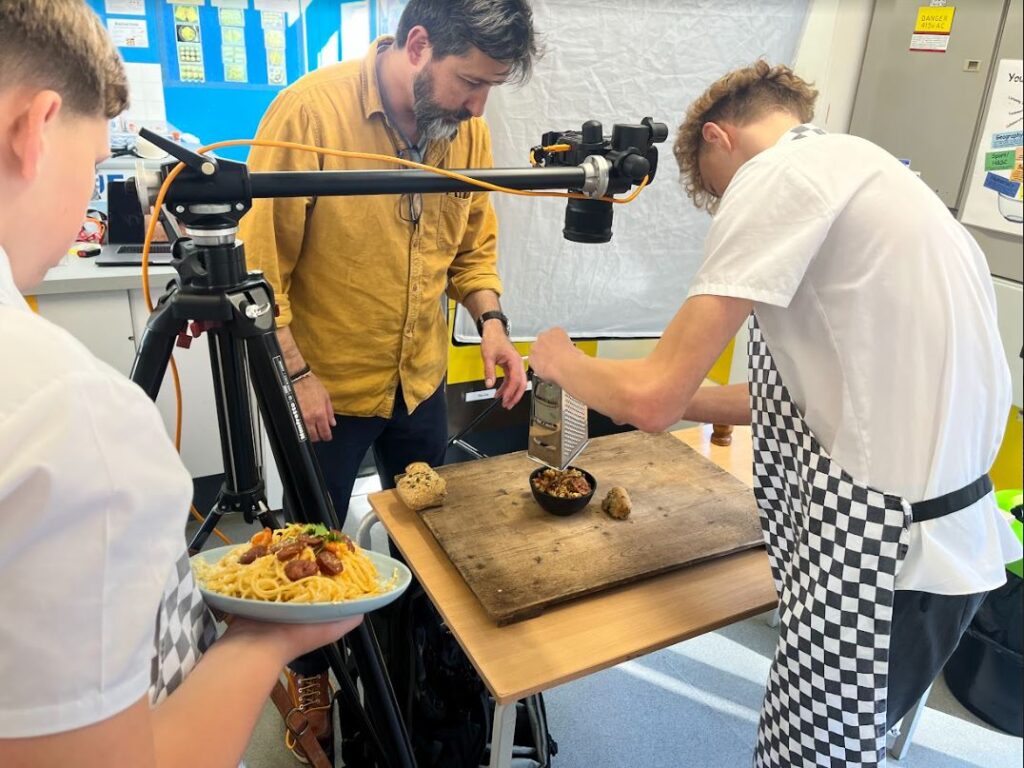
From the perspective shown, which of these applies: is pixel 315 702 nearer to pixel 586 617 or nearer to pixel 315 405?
pixel 315 405

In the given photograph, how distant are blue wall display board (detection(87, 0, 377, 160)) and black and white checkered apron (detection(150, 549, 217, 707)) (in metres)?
2.10

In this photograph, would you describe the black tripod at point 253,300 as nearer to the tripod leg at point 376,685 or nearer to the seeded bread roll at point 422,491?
the tripod leg at point 376,685

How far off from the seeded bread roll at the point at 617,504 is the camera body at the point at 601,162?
55 cm

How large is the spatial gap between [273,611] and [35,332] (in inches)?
13.5

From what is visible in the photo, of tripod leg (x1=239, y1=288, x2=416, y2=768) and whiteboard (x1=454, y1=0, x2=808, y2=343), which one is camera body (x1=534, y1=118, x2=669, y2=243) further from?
whiteboard (x1=454, y1=0, x2=808, y2=343)

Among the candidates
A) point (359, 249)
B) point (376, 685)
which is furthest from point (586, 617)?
point (359, 249)

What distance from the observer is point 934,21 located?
2240 millimetres

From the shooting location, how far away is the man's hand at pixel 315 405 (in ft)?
4.55

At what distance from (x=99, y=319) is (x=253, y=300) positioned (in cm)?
165

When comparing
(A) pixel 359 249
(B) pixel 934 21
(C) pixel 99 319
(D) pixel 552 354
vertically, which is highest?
(B) pixel 934 21

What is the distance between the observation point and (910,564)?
1.02 metres

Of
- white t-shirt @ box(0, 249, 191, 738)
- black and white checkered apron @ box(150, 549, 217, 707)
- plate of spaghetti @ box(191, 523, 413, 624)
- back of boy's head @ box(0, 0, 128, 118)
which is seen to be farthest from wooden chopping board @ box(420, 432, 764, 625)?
back of boy's head @ box(0, 0, 128, 118)

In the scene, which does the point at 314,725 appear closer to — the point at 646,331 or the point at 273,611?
the point at 273,611

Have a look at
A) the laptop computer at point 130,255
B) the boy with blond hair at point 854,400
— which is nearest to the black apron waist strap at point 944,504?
the boy with blond hair at point 854,400
